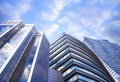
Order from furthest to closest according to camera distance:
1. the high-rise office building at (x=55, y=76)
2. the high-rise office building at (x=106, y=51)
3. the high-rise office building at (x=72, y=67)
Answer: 1. the high-rise office building at (x=106, y=51)
2. the high-rise office building at (x=72, y=67)
3. the high-rise office building at (x=55, y=76)

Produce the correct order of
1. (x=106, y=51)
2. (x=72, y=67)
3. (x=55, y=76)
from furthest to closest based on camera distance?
(x=106, y=51)
(x=72, y=67)
(x=55, y=76)

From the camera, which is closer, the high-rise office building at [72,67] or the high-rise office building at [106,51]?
the high-rise office building at [72,67]

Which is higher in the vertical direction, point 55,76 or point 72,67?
point 72,67

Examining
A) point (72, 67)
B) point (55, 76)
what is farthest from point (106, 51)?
point (55, 76)

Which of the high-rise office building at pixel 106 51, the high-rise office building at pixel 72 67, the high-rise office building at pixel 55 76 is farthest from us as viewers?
the high-rise office building at pixel 106 51

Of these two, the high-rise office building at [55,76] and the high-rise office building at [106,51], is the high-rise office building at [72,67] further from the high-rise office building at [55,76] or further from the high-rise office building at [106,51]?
the high-rise office building at [106,51]

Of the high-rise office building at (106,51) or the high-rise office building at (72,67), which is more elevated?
the high-rise office building at (106,51)

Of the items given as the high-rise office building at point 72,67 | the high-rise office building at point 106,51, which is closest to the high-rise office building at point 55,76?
the high-rise office building at point 72,67

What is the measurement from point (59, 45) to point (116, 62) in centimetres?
8929

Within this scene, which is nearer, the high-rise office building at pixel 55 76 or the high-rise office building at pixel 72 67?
the high-rise office building at pixel 55 76

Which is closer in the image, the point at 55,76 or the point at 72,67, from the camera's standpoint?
the point at 55,76

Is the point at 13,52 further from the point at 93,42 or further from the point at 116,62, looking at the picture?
the point at 93,42

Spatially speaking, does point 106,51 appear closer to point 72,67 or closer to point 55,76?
point 72,67

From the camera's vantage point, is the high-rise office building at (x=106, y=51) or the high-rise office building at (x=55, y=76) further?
the high-rise office building at (x=106, y=51)
